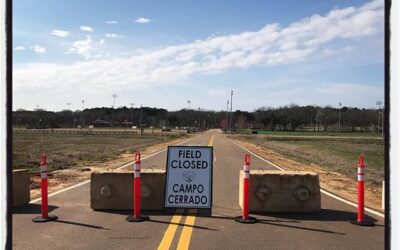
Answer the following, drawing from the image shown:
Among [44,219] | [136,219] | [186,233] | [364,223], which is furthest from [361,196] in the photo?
[44,219]

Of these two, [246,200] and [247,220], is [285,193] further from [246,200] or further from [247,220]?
[247,220]

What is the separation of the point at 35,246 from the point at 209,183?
11.8 feet

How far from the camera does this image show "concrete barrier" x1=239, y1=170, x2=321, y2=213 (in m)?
8.88

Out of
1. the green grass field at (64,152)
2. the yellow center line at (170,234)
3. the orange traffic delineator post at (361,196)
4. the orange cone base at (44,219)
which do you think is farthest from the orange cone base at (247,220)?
the green grass field at (64,152)

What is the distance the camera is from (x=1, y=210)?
330 cm

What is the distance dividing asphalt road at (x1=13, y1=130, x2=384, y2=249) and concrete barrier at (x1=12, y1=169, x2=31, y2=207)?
211mm

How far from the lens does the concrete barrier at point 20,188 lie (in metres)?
9.12

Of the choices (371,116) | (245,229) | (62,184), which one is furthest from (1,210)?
(371,116)

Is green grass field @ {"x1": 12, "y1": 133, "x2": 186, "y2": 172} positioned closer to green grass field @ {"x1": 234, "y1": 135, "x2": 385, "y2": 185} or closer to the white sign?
the white sign

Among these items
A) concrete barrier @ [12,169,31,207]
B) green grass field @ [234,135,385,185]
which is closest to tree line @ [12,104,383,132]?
green grass field @ [234,135,385,185]

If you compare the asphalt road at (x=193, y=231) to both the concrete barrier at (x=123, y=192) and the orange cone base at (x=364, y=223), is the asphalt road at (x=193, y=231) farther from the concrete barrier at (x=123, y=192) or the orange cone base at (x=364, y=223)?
the concrete barrier at (x=123, y=192)

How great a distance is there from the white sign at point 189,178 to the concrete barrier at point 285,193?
1.09 metres

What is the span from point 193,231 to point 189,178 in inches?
63.8

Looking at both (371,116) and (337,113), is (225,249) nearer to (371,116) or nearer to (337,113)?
(371,116)
